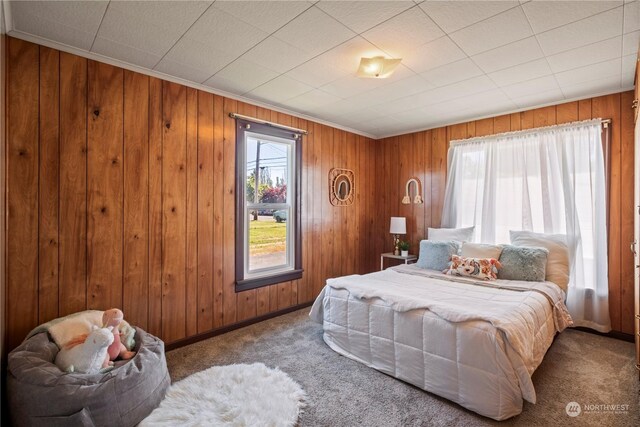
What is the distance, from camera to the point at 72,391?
1.63 metres

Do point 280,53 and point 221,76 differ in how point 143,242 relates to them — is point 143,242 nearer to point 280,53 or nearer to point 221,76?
point 221,76

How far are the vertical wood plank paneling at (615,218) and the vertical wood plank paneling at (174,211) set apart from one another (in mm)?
4161

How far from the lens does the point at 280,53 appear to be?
2.35m

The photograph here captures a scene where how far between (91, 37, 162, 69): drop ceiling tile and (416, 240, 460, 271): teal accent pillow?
3.28 meters

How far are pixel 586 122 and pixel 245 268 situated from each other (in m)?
3.90

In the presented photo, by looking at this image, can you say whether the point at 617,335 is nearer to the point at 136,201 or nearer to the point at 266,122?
the point at 266,122

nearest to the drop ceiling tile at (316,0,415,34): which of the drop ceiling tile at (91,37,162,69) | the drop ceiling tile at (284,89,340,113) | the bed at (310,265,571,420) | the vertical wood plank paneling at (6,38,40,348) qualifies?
the drop ceiling tile at (284,89,340,113)

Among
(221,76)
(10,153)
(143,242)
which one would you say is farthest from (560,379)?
(10,153)

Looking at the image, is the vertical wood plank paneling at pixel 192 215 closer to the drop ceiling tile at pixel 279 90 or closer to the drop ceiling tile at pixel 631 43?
the drop ceiling tile at pixel 279 90

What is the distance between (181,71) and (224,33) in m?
0.81

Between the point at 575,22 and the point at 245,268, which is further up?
the point at 575,22

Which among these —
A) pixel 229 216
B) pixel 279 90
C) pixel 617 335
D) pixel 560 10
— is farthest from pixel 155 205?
pixel 617 335

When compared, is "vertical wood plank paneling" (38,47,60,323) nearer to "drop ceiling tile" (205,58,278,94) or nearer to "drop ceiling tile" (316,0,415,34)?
"drop ceiling tile" (205,58,278,94)

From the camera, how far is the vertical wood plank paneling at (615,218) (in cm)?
305
